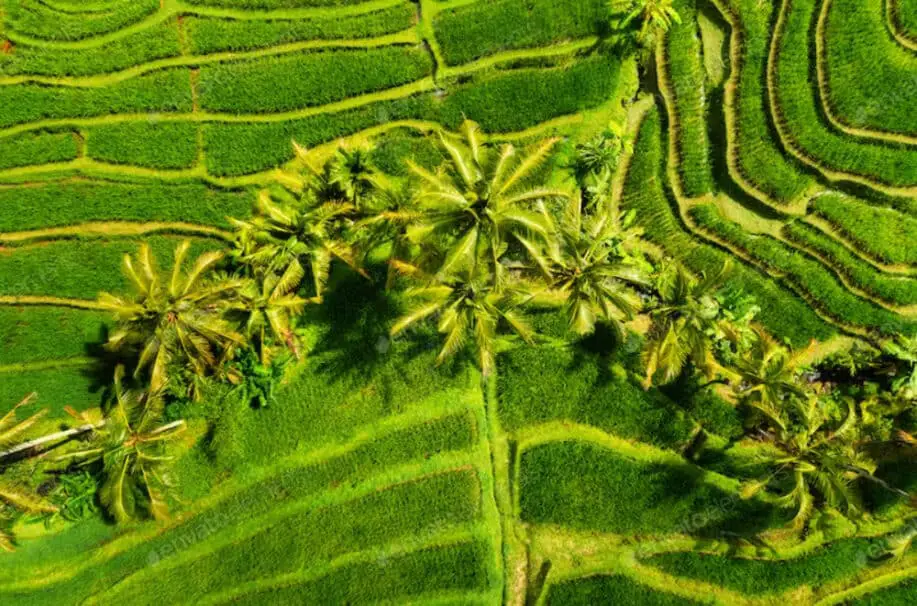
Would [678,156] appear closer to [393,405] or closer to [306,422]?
[393,405]

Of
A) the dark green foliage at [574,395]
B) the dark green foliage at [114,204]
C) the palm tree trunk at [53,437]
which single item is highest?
the dark green foliage at [114,204]

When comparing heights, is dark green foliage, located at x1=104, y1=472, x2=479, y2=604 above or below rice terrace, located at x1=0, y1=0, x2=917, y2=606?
below

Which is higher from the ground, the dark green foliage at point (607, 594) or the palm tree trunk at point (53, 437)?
the palm tree trunk at point (53, 437)

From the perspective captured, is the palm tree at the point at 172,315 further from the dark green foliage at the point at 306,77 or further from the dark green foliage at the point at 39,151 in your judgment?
the dark green foliage at the point at 39,151

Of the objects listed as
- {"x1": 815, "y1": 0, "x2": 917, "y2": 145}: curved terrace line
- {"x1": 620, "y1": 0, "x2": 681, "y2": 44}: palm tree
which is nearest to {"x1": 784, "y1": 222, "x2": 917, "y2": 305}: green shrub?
{"x1": 815, "y1": 0, "x2": 917, "y2": 145}: curved terrace line

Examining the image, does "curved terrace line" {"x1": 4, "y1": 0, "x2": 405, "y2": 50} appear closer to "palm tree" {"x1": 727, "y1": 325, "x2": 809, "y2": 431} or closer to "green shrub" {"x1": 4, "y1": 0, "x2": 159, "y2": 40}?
"green shrub" {"x1": 4, "y1": 0, "x2": 159, "y2": 40}

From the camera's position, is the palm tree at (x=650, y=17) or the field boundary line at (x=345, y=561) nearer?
→ the field boundary line at (x=345, y=561)

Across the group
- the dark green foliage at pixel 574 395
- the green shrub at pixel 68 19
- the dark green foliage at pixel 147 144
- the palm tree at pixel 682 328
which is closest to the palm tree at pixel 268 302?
the dark green foliage at pixel 147 144
